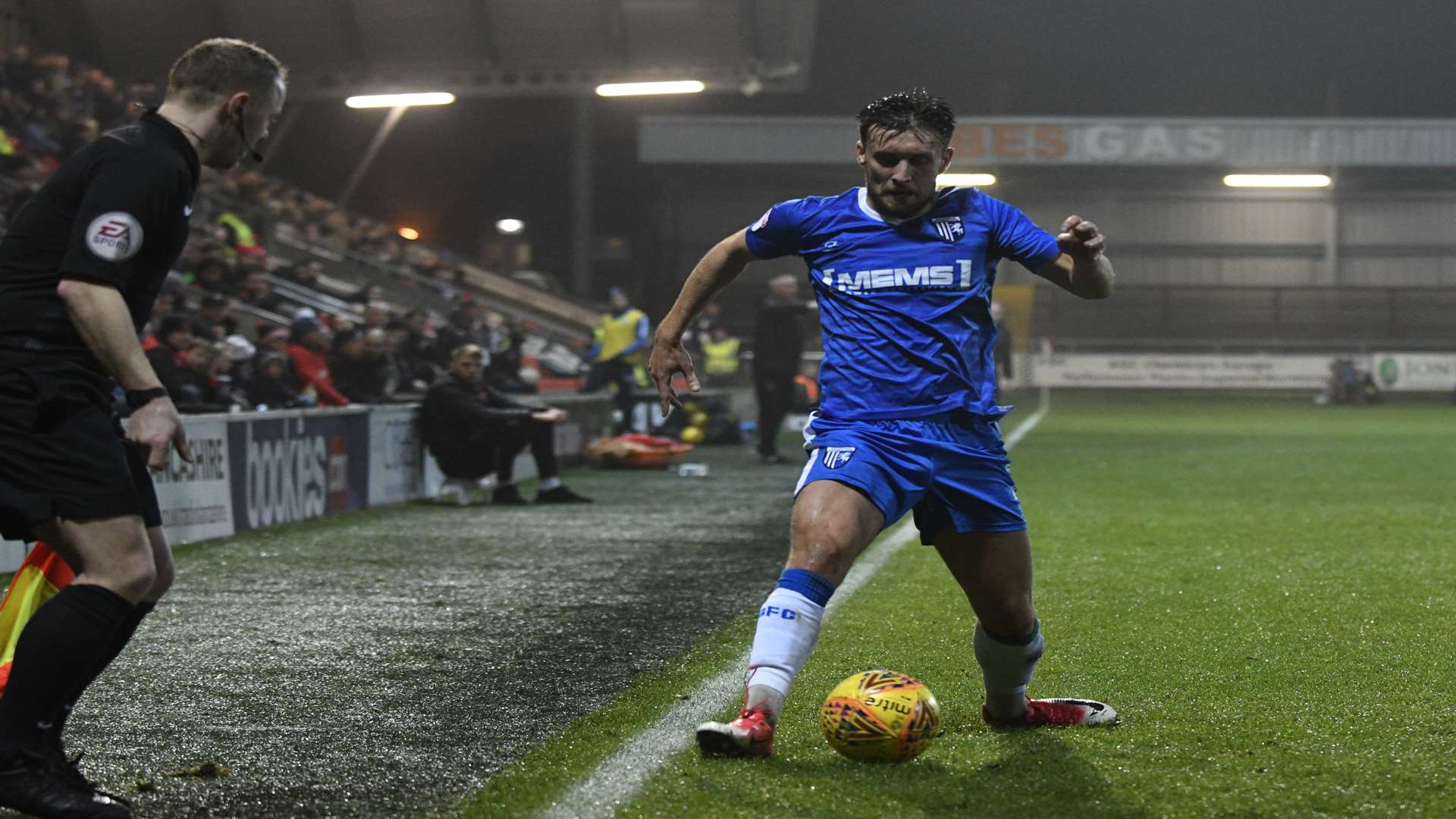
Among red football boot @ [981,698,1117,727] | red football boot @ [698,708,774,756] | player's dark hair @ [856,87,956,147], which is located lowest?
red football boot @ [981,698,1117,727]

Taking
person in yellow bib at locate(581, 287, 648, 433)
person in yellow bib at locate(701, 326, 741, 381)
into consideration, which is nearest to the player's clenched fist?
person in yellow bib at locate(581, 287, 648, 433)

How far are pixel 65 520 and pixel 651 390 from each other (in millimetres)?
17322

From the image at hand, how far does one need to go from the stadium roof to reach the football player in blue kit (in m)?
18.8

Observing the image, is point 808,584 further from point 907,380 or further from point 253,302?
point 253,302

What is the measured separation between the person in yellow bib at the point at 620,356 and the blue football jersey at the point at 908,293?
1533 centimetres

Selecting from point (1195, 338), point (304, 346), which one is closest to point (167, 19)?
point (304, 346)

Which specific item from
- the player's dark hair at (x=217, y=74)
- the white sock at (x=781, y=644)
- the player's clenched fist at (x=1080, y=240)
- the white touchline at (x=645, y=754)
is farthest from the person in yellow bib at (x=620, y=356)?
the player's dark hair at (x=217, y=74)

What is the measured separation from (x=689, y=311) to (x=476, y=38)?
1977 cm

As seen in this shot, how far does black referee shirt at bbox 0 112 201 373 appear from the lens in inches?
132

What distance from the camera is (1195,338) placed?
131 ft

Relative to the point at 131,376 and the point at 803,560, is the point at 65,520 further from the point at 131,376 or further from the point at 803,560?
the point at 803,560

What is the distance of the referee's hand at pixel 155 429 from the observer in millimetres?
3357

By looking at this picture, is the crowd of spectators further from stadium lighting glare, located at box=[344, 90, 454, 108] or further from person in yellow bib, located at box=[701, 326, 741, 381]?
person in yellow bib, located at box=[701, 326, 741, 381]

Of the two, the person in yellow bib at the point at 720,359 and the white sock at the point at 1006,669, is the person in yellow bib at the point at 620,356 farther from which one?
the white sock at the point at 1006,669
